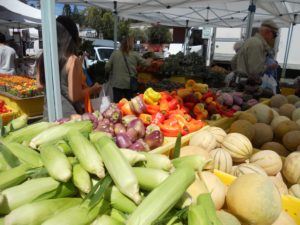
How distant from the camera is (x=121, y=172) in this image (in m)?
1.15

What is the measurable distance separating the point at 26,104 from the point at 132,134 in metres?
4.20

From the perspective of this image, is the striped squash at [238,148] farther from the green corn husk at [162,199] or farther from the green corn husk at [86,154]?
the green corn husk at [86,154]

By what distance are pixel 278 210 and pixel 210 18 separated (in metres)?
11.7

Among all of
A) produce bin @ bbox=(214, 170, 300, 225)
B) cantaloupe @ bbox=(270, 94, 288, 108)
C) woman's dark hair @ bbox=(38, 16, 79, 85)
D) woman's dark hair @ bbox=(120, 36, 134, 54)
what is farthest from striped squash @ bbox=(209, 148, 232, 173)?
woman's dark hair @ bbox=(120, 36, 134, 54)

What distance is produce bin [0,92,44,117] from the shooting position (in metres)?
5.54

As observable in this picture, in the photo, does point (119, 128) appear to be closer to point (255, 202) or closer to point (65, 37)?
point (255, 202)

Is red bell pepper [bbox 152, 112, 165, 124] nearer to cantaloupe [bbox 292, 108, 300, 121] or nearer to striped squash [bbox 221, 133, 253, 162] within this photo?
striped squash [bbox 221, 133, 253, 162]

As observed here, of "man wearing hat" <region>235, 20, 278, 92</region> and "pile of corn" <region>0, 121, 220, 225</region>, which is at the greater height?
"man wearing hat" <region>235, 20, 278, 92</region>

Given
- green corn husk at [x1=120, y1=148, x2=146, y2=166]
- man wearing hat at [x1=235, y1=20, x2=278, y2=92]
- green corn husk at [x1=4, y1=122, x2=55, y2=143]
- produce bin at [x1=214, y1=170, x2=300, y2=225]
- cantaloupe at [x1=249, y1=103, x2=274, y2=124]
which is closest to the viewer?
green corn husk at [x1=120, y1=148, x2=146, y2=166]

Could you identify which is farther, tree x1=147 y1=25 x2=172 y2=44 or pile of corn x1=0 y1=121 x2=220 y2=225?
tree x1=147 y1=25 x2=172 y2=44

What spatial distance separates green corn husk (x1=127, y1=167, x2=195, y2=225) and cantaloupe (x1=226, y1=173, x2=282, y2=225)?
524 mm

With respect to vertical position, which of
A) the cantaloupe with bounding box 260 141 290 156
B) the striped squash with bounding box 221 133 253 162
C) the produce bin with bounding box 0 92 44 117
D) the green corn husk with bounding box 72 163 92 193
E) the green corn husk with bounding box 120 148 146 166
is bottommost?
the produce bin with bounding box 0 92 44 117

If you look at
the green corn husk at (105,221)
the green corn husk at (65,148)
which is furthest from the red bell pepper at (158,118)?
the green corn husk at (105,221)

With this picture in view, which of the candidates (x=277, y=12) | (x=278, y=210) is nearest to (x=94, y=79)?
(x=277, y=12)
